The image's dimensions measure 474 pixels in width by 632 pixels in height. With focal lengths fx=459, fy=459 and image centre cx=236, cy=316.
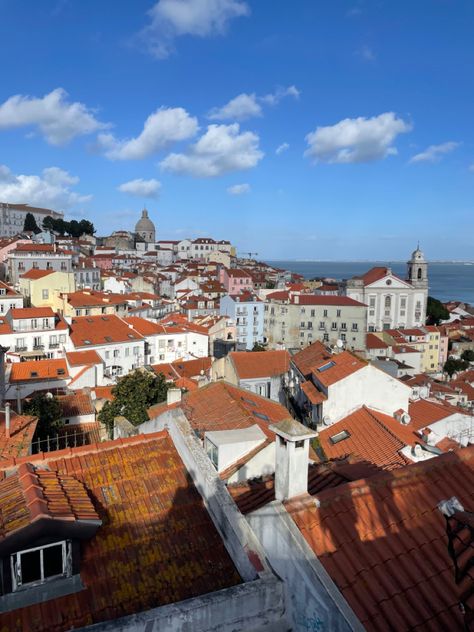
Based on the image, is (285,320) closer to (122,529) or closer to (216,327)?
(216,327)

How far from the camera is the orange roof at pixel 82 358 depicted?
107ft

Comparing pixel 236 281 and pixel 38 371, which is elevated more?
pixel 236 281

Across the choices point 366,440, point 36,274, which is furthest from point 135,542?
point 36,274

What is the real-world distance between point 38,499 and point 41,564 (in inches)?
24.0

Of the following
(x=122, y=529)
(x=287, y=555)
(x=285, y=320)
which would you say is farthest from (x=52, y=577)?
(x=285, y=320)

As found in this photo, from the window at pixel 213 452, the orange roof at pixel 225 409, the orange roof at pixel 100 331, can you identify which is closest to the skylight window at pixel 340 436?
the orange roof at pixel 225 409

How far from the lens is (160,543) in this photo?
5055 mm

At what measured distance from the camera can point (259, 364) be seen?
2808 cm

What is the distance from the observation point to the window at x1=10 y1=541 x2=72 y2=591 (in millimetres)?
4352

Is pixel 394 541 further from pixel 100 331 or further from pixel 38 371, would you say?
pixel 100 331

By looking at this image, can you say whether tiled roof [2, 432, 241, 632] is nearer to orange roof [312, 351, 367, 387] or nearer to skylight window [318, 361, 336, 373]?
orange roof [312, 351, 367, 387]

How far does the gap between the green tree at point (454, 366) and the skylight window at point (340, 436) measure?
52.0 m

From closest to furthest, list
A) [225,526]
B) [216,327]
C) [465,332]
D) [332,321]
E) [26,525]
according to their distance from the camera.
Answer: [26,525], [225,526], [216,327], [332,321], [465,332]

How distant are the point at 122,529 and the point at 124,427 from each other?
4488mm
